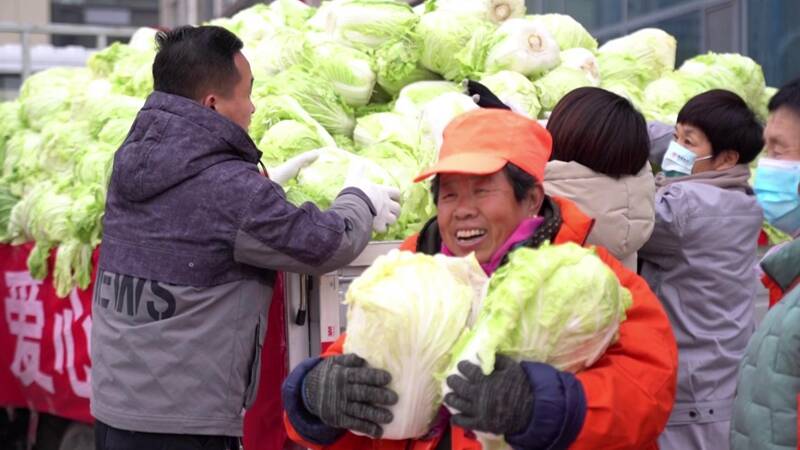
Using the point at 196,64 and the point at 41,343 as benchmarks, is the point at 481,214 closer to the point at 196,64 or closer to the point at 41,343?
the point at 196,64

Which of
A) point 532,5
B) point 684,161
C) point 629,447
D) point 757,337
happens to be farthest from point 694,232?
point 532,5

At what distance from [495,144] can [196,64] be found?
1.46m

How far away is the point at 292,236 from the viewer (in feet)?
12.2

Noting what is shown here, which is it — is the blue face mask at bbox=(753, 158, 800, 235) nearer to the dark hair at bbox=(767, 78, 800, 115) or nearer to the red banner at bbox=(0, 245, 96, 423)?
the dark hair at bbox=(767, 78, 800, 115)

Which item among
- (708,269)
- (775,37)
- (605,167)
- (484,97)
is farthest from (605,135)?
→ (775,37)

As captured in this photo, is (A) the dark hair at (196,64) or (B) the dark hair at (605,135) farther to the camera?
(A) the dark hair at (196,64)

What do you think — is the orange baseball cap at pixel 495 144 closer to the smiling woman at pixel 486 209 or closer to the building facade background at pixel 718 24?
the smiling woman at pixel 486 209

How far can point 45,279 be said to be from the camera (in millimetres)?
6641

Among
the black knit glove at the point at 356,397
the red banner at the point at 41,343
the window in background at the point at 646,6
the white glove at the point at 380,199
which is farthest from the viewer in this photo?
the window in background at the point at 646,6

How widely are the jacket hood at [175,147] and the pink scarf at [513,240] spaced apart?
1.33 m

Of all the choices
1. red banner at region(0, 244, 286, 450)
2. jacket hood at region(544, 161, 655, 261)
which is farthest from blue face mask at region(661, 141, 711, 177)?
red banner at region(0, 244, 286, 450)

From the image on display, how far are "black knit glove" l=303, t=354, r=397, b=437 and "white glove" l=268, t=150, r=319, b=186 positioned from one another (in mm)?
2076

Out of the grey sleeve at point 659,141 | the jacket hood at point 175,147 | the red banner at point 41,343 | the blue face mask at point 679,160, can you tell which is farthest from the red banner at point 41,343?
the blue face mask at point 679,160

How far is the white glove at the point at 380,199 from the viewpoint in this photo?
4.11 metres
